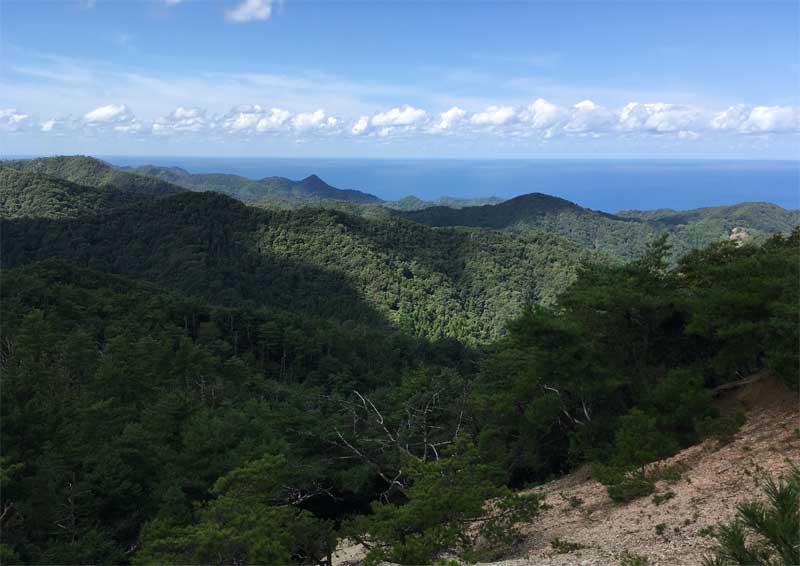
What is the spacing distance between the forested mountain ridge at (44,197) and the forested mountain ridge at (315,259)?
83.5ft

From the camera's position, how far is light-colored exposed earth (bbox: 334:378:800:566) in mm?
8711

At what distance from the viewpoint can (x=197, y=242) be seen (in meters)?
97.1

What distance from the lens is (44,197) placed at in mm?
125375

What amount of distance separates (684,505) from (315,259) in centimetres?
9535

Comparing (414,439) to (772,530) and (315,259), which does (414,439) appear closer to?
(772,530)

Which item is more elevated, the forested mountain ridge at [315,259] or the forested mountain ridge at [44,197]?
the forested mountain ridge at [44,197]

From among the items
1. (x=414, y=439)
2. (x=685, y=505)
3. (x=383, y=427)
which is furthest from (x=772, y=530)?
(x=414, y=439)

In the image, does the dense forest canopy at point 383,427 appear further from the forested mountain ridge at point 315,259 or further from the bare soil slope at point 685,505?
the forested mountain ridge at point 315,259

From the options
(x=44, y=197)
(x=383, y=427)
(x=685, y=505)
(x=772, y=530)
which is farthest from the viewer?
(x=44, y=197)

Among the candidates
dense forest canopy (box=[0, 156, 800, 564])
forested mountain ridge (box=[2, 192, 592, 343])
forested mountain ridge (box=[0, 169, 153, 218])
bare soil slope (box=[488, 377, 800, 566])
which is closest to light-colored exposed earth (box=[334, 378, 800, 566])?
Result: bare soil slope (box=[488, 377, 800, 566])

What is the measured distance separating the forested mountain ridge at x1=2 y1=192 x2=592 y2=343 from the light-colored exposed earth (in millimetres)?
70099

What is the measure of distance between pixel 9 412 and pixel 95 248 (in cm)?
9724

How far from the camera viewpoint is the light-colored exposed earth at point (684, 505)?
8711 mm

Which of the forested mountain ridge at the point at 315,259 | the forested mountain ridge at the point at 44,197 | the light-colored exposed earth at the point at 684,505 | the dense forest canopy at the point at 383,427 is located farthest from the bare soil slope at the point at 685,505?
the forested mountain ridge at the point at 44,197
